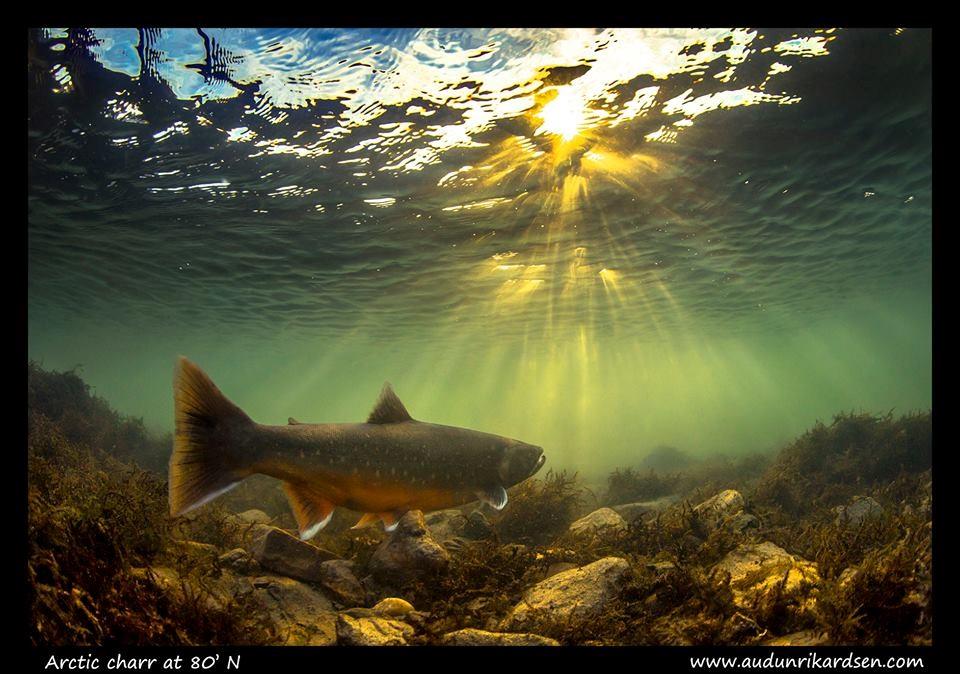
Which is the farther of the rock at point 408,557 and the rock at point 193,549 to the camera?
the rock at point 408,557

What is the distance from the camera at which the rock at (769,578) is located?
4172mm

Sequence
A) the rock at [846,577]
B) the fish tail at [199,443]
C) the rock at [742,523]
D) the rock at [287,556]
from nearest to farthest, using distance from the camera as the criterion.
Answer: the rock at [846,577]
the fish tail at [199,443]
the rock at [287,556]
the rock at [742,523]

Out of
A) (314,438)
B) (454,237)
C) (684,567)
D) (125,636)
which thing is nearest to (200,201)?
(454,237)

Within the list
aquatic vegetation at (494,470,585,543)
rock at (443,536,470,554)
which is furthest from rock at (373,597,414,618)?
aquatic vegetation at (494,470,585,543)

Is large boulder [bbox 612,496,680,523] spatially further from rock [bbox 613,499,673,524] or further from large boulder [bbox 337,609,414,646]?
large boulder [bbox 337,609,414,646]

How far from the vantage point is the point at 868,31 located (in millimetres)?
7484

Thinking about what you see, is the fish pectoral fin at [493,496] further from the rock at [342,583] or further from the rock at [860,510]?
the rock at [860,510]

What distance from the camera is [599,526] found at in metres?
7.90

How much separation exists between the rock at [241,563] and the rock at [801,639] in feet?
17.8

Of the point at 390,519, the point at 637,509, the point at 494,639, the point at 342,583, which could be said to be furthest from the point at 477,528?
the point at 637,509

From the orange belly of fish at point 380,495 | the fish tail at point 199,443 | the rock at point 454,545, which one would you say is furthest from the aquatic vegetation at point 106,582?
the rock at point 454,545

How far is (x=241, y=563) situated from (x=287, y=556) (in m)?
0.55

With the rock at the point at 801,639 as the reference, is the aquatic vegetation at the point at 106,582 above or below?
above

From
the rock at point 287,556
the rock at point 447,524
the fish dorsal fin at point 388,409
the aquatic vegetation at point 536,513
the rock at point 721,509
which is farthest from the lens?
the aquatic vegetation at point 536,513
